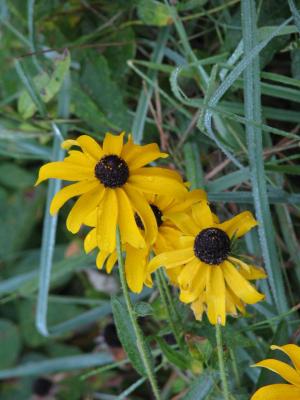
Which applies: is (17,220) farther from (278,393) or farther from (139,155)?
(278,393)

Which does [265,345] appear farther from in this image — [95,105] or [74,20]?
[74,20]

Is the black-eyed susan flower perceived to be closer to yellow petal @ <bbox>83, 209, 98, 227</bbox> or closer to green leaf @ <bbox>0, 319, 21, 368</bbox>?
yellow petal @ <bbox>83, 209, 98, 227</bbox>

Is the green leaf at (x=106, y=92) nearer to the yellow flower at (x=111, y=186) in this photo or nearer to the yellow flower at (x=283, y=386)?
the yellow flower at (x=111, y=186)

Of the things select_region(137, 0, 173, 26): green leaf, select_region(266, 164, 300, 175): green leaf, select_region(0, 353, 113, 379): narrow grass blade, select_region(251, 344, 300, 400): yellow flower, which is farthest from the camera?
select_region(0, 353, 113, 379): narrow grass blade

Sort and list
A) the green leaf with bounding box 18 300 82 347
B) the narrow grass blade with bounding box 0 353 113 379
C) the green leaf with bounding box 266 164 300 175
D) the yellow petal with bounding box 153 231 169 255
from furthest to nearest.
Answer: the green leaf with bounding box 18 300 82 347, the narrow grass blade with bounding box 0 353 113 379, the green leaf with bounding box 266 164 300 175, the yellow petal with bounding box 153 231 169 255

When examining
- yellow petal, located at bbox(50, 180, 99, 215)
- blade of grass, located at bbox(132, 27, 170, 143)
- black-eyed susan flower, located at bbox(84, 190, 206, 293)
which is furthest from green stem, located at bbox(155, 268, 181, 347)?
blade of grass, located at bbox(132, 27, 170, 143)

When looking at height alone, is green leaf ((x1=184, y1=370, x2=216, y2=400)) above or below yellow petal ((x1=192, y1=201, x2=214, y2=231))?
below

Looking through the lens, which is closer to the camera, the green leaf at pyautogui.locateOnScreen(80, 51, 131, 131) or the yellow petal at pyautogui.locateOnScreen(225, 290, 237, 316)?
the yellow petal at pyautogui.locateOnScreen(225, 290, 237, 316)
